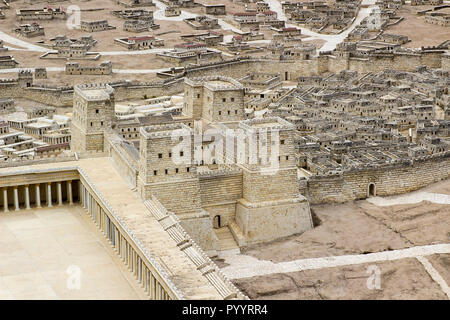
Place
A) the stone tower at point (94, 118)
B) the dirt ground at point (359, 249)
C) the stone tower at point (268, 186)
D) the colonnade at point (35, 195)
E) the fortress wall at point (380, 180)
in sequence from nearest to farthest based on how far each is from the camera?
the dirt ground at point (359, 249) < the stone tower at point (268, 186) < the colonnade at point (35, 195) < the fortress wall at point (380, 180) < the stone tower at point (94, 118)

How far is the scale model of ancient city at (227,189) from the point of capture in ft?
171

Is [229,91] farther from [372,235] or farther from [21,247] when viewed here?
[21,247]

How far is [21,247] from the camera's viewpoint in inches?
2151

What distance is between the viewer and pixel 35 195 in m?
62.6

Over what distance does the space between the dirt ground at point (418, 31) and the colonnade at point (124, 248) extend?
2822 inches

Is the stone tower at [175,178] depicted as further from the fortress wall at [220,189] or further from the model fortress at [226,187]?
the fortress wall at [220,189]

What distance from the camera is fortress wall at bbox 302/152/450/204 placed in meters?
64.1

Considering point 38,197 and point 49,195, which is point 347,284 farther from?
point 38,197

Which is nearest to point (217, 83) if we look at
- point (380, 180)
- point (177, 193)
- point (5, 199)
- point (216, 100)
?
point (216, 100)

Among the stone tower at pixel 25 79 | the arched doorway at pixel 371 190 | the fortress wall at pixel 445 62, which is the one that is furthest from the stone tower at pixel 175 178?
the fortress wall at pixel 445 62

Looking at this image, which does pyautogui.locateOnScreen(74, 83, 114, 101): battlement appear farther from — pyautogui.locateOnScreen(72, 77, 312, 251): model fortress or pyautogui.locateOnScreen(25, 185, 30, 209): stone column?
pyautogui.locateOnScreen(25, 185, 30, 209): stone column

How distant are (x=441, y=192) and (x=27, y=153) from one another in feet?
108

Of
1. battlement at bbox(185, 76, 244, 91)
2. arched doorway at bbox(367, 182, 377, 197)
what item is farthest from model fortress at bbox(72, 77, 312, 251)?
arched doorway at bbox(367, 182, 377, 197)

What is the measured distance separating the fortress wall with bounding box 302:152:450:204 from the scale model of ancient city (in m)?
0.10
